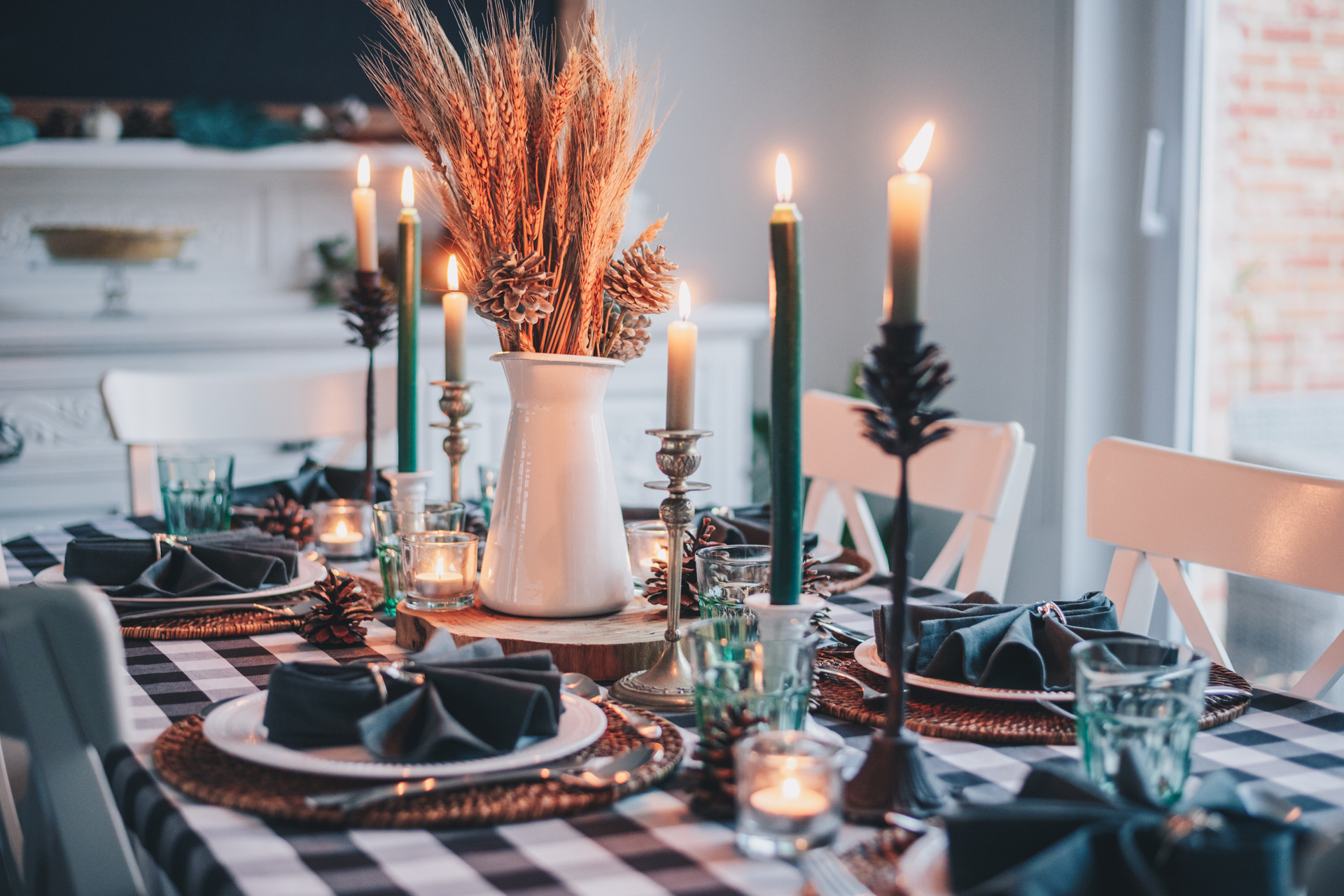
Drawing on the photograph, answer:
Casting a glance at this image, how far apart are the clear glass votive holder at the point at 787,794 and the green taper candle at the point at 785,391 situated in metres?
0.15

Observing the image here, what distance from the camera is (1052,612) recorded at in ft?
3.17

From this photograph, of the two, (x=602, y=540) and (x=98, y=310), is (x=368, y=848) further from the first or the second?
(x=98, y=310)

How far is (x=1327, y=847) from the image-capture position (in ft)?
1.74

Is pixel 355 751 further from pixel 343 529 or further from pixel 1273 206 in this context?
pixel 1273 206

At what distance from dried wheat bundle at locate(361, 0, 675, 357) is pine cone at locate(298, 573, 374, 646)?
0.27 metres

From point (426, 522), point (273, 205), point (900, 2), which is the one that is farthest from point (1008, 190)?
point (426, 522)

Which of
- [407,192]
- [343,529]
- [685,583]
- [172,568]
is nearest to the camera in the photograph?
[685,583]

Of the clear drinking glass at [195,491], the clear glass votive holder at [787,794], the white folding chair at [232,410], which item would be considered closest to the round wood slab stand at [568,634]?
the clear glass votive holder at [787,794]

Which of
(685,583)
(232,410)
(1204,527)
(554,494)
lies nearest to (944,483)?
(1204,527)

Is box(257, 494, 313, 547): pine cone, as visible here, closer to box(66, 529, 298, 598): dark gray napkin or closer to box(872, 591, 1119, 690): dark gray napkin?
box(66, 529, 298, 598): dark gray napkin

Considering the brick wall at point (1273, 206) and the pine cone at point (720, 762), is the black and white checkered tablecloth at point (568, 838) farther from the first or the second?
the brick wall at point (1273, 206)

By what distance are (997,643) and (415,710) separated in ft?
1.45

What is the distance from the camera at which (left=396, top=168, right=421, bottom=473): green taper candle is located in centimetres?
135

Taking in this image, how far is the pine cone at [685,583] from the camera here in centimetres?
109
